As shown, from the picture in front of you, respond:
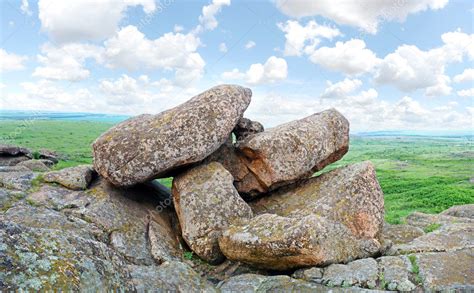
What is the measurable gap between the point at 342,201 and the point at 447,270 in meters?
4.48

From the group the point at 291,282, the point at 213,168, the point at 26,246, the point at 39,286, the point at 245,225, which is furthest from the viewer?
the point at 213,168

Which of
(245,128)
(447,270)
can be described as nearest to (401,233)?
(447,270)

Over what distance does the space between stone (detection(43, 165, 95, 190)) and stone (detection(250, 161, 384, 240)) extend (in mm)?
7619

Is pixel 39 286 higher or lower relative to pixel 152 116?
lower

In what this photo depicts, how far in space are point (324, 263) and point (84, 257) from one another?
7655 mm

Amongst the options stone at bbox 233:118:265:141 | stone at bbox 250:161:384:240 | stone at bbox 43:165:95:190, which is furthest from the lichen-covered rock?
stone at bbox 43:165:95:190

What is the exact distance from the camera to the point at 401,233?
57.8 feet

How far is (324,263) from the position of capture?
1240 centimetres

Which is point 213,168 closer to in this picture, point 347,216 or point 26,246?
point 347,216

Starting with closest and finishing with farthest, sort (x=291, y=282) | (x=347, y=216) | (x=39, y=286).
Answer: (x=39, y=286) → (x=291, y=282) → (x=347, y=216)

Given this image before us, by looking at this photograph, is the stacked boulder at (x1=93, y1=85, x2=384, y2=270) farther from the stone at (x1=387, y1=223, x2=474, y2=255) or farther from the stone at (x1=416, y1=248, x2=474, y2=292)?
the stone at (x1=416, y1=248, x2=474, y2=292)

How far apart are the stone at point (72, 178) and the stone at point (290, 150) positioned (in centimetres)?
680

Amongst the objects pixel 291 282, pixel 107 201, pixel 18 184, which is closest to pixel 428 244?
pixel 291 282

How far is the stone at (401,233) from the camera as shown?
16.9 meters
